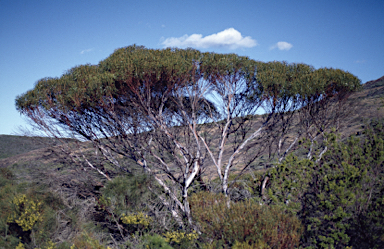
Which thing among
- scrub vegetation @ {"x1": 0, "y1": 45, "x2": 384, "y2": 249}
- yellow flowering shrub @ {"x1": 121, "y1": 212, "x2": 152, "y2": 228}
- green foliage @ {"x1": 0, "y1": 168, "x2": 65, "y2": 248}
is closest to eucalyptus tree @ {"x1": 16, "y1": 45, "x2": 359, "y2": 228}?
scrub vegetation @ {"x1": 0, "y1": 45, "x2": 384, "y2": 249}

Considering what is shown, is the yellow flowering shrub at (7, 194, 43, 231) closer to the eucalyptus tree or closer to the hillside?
the hillside

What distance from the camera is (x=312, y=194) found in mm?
6883

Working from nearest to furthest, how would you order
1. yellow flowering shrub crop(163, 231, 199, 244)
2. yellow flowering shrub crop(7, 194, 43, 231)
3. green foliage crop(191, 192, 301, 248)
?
green foliage crop(191, 192, 301, 248) < yellow flowering shrub crop(163, 231, 199, 244) < yellow flowering shrub crop(7, 194, 43, 231)

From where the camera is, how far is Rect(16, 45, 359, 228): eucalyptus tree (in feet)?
36.2

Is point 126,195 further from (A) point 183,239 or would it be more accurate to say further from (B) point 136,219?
(A) point 183,239

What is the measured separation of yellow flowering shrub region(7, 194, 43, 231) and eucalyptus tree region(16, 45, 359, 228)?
Result: 11.7ft

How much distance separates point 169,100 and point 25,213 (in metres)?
7.42

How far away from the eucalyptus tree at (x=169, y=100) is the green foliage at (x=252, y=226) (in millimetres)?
3850

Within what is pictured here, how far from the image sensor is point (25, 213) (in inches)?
362

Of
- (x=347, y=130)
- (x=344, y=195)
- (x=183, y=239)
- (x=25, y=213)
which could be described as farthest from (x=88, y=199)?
(x=347, y=130)

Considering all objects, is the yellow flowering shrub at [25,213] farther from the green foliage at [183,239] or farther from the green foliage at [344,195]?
the green foliage at [344,195]

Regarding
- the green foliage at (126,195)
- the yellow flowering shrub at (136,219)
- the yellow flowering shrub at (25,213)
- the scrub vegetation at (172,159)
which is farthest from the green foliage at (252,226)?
the yellow flowering shrub at (25,213)

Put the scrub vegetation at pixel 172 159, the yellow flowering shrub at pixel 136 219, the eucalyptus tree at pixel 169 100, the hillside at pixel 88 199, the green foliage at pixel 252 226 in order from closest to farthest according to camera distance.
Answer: the green foliage at pixel 252 226 → the scrub vegetation at pixel 172 159 → the yellow flowering shrub at pixel 136 219 → the hillside at pixel 88 199 → the eucalyptus tree at pixel 169 100

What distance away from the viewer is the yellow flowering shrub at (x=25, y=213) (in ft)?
29.8
